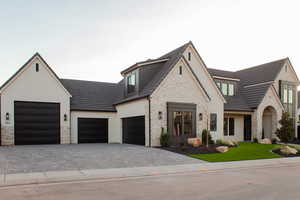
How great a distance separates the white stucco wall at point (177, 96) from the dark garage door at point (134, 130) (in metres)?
1.24

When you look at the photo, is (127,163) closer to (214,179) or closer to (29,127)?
(214,179)

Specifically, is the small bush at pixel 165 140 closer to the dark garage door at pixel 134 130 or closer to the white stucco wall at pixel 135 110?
the white stucco wall at pixel 135 110

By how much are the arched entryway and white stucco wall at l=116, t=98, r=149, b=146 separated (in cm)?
1537

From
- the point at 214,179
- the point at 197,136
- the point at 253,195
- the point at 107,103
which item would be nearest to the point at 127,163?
the point at 214,179

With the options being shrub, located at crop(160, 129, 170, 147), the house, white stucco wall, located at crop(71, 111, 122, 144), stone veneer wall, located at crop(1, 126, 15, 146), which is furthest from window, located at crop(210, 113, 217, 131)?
stone veneer wall, located at crop(1, 126, 15, 146)

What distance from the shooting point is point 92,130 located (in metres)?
22.0

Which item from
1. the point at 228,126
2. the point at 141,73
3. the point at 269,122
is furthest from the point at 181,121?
the point at 269,122

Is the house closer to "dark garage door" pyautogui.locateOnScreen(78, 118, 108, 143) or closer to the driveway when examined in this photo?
"dark garage door" pyautogui.locateOnScreen(78, 118, 108, 143)

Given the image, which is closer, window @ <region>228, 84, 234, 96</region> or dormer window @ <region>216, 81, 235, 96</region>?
dormer window @ <region>216, 81, 235, 96</region>

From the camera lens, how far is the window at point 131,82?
20891 millimetres

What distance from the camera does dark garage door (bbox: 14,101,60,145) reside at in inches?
747

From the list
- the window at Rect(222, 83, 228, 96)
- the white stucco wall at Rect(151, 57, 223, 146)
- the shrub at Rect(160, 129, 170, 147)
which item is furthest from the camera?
the window at Rect(222, 83, 228, 96)

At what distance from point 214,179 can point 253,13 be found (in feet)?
39.6

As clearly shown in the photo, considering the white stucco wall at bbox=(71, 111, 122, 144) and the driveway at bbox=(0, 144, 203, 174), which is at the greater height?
the white stucco wall at bbox=(71, 111, 122, 144)
